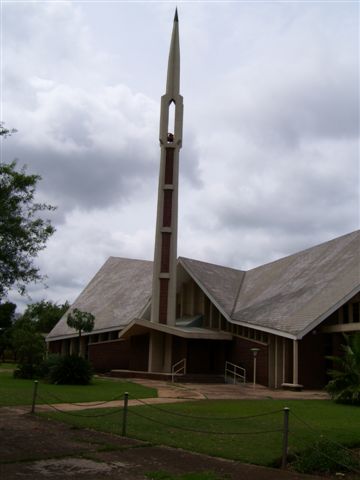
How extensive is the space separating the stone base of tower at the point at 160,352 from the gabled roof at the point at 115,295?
3052 millimetres

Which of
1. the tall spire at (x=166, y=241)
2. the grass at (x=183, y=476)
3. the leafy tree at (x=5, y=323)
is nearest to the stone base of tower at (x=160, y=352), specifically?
the tall spire at (x=166, y=241)

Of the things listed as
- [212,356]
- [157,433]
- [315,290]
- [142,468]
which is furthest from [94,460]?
[212,356]

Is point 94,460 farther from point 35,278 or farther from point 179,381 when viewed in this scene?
point 179,381

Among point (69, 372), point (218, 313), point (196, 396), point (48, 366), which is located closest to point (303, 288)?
point (218, 313)

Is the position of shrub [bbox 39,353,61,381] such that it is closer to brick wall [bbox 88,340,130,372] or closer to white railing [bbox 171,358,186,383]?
white railing [bbox 171,358,186,383]

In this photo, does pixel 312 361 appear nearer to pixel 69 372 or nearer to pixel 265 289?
pixel 265 289

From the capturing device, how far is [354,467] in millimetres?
8797

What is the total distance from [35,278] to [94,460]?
599cm

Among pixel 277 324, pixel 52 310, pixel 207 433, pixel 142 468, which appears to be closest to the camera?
pixel 142 468

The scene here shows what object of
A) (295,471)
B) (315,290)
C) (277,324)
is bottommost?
(295,471)

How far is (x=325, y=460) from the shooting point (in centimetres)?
895

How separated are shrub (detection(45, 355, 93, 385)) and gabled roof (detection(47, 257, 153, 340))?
9.69m

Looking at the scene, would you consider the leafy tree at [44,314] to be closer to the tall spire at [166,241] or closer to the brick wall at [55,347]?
the brick wall at [55,347]

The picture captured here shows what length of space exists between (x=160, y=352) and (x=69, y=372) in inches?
344
